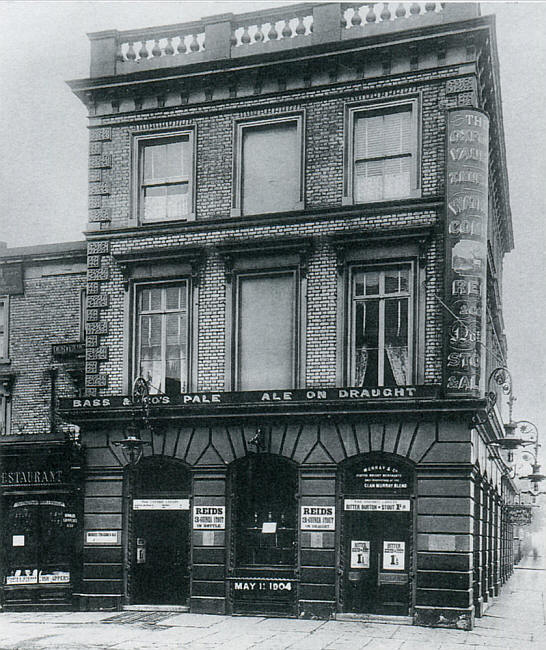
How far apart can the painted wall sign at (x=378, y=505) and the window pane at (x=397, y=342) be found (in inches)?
96.6

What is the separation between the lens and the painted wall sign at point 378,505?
723 inches

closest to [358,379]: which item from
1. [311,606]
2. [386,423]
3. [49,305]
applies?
[386,423]

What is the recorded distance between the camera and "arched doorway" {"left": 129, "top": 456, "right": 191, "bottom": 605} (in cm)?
1980

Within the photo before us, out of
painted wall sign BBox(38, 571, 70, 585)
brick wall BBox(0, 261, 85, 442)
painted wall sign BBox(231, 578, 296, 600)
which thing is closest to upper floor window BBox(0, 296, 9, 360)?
brick wall BBox(0, 261, 85, 442)

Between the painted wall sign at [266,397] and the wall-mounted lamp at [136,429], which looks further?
the wall-mounted lamp at [136,429]

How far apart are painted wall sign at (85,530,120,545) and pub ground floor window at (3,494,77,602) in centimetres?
39

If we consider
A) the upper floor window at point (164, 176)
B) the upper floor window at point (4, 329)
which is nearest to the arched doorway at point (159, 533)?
→ the upper floor window at point (164, 176)

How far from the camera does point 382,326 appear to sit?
1912 cm

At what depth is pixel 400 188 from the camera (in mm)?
19375

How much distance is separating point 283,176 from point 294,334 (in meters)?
3.66

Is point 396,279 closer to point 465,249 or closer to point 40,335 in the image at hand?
point 465,249

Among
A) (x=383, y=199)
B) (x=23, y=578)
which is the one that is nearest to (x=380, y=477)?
(x=383, y=199)

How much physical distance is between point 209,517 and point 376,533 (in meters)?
3.65

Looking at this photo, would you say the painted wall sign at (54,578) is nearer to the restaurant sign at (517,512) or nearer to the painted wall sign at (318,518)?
the painted wall sign at (318,518)
